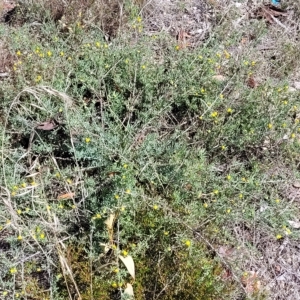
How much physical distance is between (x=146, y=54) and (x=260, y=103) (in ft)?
3.06

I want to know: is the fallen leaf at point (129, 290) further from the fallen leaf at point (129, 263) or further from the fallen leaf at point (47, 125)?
the fallen leaf at point (47, 125)

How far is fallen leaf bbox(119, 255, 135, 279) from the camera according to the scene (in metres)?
2.57

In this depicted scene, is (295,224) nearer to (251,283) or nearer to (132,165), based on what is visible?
(251,283)

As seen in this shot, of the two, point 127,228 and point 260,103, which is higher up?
point 260,103

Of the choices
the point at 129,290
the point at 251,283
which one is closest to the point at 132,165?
the point at 129,290

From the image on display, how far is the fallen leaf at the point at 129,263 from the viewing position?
101 inches

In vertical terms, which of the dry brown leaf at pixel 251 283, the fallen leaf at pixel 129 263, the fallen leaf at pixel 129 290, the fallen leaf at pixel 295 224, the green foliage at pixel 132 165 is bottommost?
the dry brown leaf at pixel 251 283

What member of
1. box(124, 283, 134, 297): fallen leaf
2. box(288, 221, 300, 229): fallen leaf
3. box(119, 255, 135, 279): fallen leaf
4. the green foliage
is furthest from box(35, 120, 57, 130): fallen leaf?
box(288, 221, 300, 229): fallen leaf

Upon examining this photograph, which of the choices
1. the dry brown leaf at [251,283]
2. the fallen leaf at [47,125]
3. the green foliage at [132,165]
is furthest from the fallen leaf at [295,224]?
the fallen leaf at [47,125]

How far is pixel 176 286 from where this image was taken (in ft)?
8.35

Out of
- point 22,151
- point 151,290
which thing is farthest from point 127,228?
point 22,151

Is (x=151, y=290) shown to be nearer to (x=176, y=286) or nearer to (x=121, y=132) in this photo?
(x=176, y=286)

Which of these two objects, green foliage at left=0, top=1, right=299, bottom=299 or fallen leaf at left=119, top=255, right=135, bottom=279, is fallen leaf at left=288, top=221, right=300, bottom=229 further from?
fallen leaf at left=119, top=255, right=135, bottom=279

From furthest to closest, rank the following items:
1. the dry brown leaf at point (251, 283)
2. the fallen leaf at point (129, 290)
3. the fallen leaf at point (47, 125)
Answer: the fallen leaf at point (47, 125) < the dry brown leaf at point (251, 283) < the fallen leaf at point (129, 290)
